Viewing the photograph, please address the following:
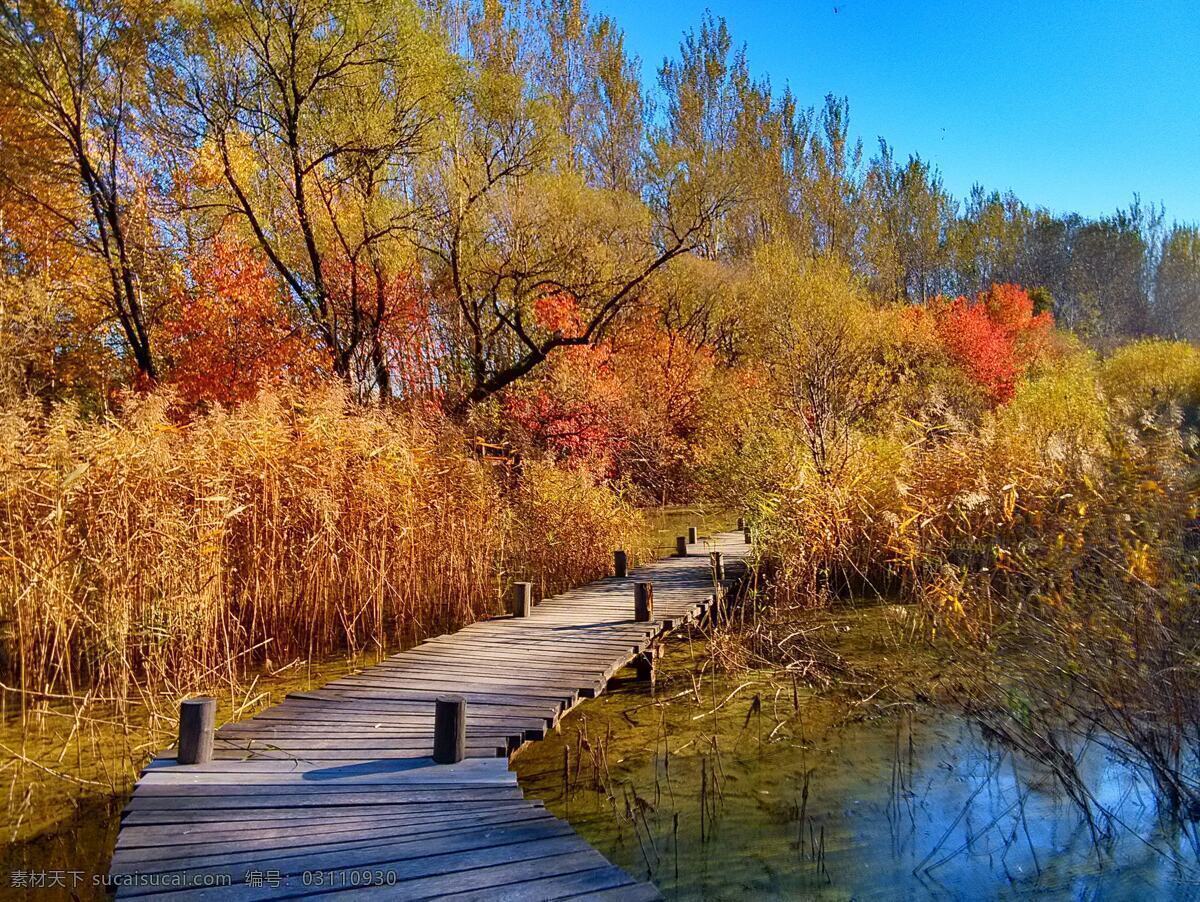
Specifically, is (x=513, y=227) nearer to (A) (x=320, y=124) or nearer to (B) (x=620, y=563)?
(A) (x=320, y=124)

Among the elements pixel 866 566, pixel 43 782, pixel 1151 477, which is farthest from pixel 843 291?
pixel 43 782

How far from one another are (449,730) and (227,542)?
10.9 feet

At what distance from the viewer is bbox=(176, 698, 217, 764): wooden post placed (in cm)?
398

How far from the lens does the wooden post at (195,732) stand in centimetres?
398

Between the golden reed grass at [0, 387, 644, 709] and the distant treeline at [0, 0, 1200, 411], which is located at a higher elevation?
the distant treeline at [0, 0, 1200, 411]

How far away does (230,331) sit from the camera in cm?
1531

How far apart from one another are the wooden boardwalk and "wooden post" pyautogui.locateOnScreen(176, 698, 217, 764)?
64mm

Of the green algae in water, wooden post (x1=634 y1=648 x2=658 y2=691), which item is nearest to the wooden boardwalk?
the green algae in water

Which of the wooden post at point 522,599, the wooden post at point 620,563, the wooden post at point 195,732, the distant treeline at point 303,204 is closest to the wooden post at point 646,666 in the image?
the wooden post at point 522,599

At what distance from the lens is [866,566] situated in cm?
874

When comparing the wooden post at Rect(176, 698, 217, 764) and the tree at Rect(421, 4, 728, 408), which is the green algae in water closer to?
the wooden post at Rect(176, 698, 217, 764)

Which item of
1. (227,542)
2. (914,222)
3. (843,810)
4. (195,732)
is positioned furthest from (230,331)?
(914,222)

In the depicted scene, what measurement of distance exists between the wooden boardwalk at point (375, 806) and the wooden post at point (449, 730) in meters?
0.06

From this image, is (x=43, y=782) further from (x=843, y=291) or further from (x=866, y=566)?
(x=843, y=291)
